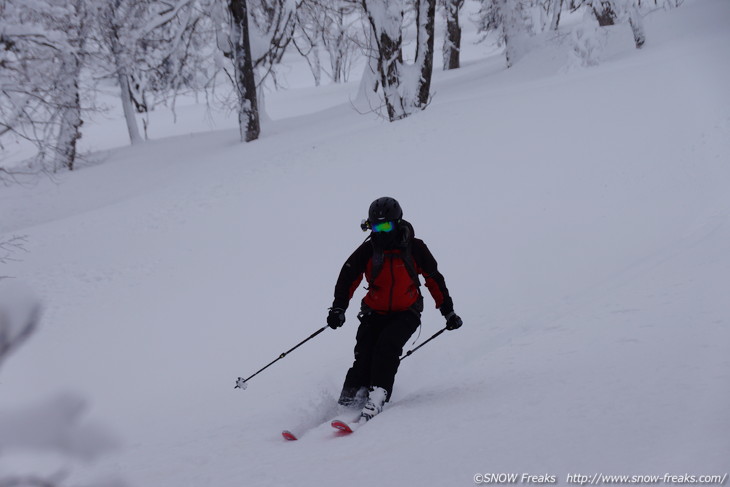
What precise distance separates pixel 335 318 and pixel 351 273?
14.7 inches

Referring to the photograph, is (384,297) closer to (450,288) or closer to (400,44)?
(450,288)

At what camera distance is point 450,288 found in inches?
321

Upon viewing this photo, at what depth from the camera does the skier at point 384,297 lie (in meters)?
4.68

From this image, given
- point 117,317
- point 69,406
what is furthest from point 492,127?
point 69,406

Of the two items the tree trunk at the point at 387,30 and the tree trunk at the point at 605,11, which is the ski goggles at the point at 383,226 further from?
the tree trunk at the point at 605,11

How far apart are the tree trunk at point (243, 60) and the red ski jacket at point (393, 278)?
12.3 m

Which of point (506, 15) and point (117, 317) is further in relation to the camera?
point (506, 15)

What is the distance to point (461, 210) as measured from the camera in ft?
32.6

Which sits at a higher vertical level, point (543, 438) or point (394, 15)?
point (394, 15)

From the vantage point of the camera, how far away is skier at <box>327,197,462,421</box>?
15.4 feet

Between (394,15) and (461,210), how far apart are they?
20.6 ft

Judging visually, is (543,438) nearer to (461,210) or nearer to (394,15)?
(461,210)

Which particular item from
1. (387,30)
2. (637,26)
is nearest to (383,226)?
(387,30)

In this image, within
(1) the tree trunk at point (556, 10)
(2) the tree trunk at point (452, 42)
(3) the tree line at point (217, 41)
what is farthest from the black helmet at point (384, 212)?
(2) the tree trunk at point (452, 42)
